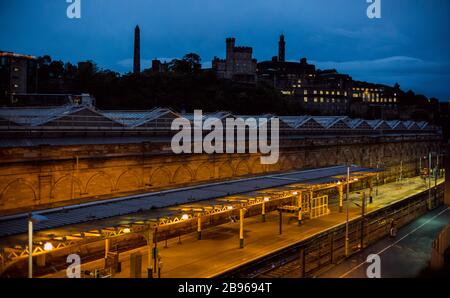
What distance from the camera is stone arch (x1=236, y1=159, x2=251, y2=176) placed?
43719mm

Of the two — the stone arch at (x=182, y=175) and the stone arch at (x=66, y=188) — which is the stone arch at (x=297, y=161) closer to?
the stone arch at (x=182, y=175)

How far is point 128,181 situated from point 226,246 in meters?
11.2

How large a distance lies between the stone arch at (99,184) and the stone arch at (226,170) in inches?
487

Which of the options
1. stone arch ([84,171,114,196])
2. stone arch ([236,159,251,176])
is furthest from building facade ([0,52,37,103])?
stone arch ([84,171,114,196])

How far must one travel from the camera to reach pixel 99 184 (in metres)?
31.3

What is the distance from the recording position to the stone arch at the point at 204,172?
39256 millimetres

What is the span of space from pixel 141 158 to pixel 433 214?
2440 centimetres

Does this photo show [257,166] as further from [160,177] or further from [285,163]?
[160,177]

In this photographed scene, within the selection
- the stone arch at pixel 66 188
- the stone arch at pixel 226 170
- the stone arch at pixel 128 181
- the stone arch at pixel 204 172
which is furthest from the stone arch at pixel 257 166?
the stone arch at pixel 66 188

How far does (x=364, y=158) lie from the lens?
66.3 meters

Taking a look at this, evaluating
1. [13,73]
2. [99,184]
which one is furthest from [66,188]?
[13,73]

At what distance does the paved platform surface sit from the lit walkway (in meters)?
4.06

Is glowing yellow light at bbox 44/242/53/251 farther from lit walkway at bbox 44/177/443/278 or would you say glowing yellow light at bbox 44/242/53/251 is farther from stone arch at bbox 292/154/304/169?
stone arch at bbox 292/154/304/169
